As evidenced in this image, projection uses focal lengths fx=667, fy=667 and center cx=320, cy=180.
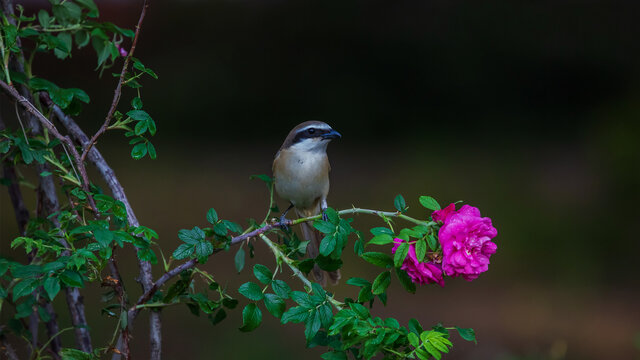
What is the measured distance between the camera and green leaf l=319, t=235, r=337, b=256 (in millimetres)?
998

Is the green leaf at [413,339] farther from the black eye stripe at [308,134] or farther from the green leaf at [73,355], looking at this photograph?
the black eye stripe at [308,134]

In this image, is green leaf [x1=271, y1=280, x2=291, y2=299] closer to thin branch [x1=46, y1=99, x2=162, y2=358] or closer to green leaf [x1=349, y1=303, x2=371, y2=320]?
green leaf [x1=349, y1=303, x2=371, y2=320]

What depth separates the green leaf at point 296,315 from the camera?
97 cm

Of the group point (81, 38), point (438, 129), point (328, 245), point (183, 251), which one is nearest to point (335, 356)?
point (328, 245)

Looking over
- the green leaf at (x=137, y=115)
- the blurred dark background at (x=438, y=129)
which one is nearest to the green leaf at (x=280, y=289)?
the green leaf at (x=137, y=115)

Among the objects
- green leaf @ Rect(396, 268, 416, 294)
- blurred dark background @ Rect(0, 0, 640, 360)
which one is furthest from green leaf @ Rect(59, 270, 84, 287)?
blurred dark background @ Rect(0, 0, 640, 360)

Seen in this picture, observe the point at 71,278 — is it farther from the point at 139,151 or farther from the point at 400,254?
the point at 400,254

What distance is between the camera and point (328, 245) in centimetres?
100

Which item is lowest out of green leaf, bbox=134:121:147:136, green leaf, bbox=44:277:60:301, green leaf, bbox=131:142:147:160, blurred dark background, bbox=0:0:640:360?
blurred dark background, bbox=0:0:640:360

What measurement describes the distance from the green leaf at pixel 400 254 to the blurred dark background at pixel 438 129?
2369 mm

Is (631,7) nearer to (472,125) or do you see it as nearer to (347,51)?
(472,125)

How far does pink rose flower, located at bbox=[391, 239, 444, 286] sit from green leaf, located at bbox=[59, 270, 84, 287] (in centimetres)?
45

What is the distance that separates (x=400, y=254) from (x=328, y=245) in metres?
0.11

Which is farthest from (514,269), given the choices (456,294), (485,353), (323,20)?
(323,20)
